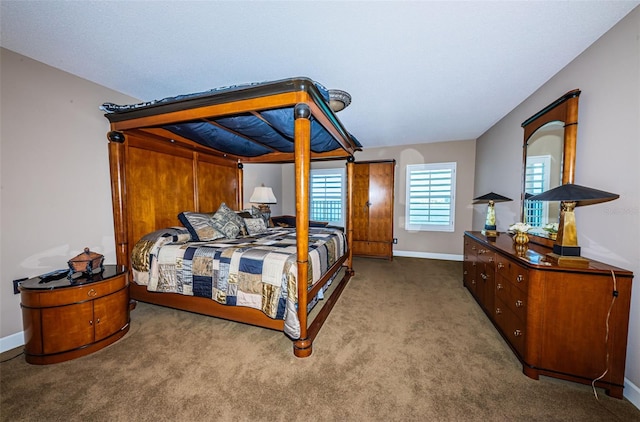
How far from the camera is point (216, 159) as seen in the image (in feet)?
12.4

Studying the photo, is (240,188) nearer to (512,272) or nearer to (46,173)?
(46,173)

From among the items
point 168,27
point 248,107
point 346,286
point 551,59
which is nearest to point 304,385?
point 346,286

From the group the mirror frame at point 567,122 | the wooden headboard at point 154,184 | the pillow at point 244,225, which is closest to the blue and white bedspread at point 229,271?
the wooden headboard at point 154,184

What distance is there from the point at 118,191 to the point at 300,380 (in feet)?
8.49

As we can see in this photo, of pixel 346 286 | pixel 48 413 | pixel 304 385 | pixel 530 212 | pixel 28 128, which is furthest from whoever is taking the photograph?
pixel 346 286

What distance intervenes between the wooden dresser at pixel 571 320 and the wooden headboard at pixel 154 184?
3.73 metres

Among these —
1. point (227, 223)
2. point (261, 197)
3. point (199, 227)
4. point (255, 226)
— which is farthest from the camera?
point (261, 197)

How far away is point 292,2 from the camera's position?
140cm

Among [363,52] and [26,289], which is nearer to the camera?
[26,289]

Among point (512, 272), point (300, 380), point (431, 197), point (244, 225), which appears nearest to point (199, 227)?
point (244, 225)

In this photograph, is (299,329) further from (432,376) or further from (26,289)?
(26,289)

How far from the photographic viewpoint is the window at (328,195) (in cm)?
556

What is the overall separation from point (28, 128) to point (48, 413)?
219 centimetres

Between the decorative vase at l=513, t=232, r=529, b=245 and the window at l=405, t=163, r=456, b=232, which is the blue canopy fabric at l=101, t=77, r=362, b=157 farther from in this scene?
the window at l=405, t=163, r=456, b=232
